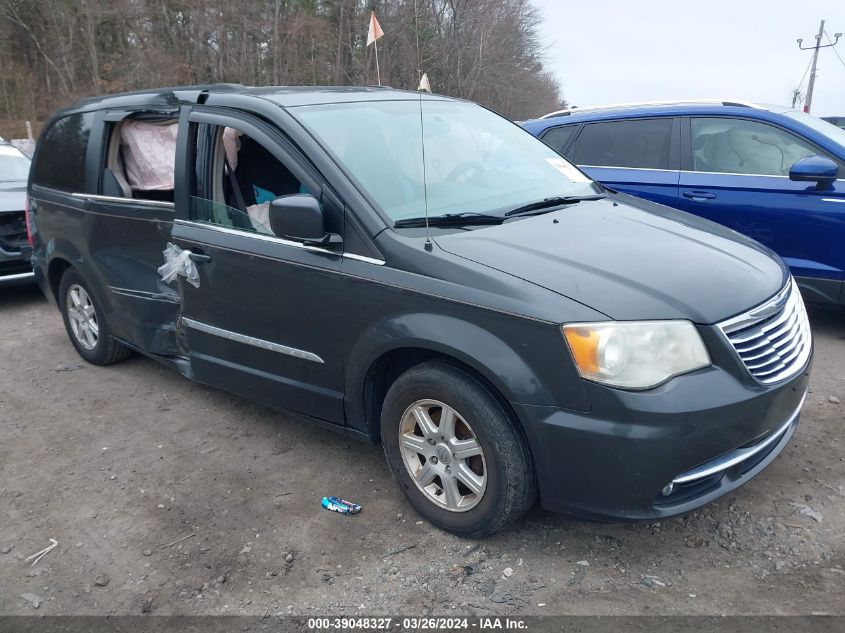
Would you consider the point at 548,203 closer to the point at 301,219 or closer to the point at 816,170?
the point at 301,219

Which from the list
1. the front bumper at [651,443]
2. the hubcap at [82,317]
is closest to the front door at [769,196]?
the front bumper at [651,443]

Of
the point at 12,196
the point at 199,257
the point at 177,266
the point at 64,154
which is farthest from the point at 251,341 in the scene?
the point at 12,196

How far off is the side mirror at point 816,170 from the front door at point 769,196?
0.33 feet

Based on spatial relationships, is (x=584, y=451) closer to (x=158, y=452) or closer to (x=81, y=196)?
(x=158, y=452)

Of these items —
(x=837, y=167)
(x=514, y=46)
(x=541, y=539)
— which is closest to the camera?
(x=541, y=539)

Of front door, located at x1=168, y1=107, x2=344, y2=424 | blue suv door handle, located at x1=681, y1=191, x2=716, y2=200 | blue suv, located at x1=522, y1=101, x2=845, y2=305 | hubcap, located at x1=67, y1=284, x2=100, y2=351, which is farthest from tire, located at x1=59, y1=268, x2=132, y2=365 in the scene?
blue suv door handle, located at x1=681, y1=191, x2=716, y2=200

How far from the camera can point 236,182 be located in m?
3.73

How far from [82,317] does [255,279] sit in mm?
2434

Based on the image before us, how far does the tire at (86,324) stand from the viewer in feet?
15.9

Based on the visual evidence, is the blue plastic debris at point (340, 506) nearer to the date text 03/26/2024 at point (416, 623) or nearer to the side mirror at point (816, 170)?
the date text 03/26/2024 at point (416, 623)

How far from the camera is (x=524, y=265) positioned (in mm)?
2643

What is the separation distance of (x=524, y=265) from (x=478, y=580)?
1242mm

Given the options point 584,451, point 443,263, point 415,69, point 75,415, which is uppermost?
point 415,69

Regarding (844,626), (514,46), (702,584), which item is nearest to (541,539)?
(702,584)
